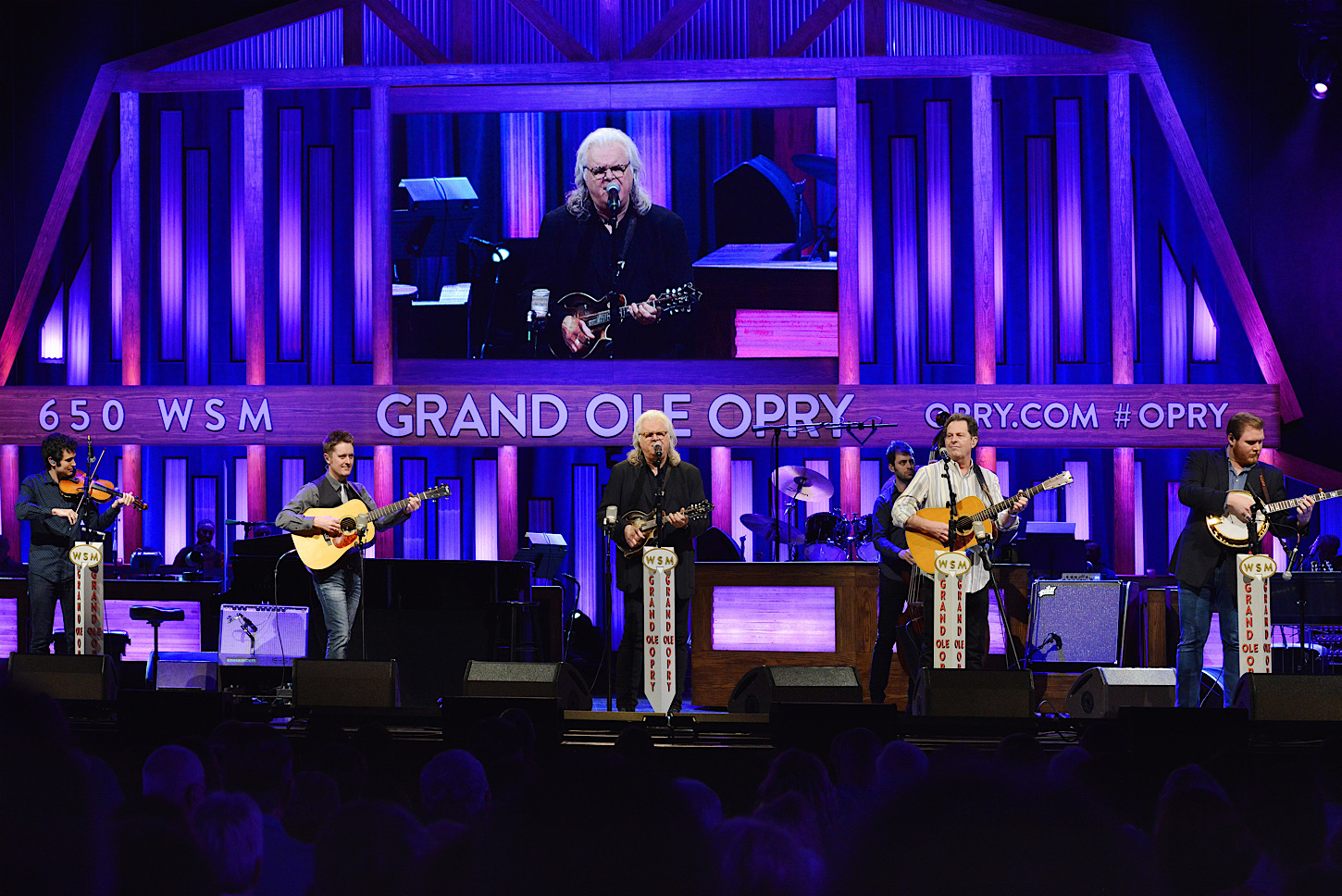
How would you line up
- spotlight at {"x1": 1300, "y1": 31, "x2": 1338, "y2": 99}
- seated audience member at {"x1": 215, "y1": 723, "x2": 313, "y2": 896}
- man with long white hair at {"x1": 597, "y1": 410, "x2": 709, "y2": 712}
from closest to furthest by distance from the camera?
seated audience member at {"x1": 215, "y1": 723, "x2": 313, "y2": 896} → man with long white hair at {"x1": 597, "y1": 410, "x2": 709, "y2": 712} → spotlight at {"x1": 1300, "y1": 31, "x2": 1338, "y2": 99}

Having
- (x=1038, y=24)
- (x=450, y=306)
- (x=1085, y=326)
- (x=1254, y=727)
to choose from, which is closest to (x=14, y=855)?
(x=1254, y=727)

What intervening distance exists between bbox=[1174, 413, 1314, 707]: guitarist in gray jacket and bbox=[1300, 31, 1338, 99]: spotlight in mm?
3804

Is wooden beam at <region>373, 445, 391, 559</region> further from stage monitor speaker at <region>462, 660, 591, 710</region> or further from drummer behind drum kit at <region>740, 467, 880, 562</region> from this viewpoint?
stage monitor speaker at <region>462, 660, 591, 710</region>

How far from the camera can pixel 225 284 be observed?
10172 millimetres

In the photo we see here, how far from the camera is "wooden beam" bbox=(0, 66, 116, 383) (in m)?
10.1

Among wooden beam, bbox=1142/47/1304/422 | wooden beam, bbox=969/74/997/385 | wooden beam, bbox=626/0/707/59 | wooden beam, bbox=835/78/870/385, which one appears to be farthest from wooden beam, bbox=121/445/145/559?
wooden beam, bbox=1142/47/1304/422

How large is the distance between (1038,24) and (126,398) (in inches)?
333

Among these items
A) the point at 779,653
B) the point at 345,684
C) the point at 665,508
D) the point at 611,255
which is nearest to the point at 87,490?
the point at 345,684

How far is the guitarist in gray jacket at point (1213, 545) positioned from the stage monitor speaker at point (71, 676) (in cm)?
504

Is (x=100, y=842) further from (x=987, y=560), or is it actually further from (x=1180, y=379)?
(x=1180, y=379)

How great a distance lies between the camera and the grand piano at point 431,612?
7133 millimetres

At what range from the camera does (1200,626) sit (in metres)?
5.80

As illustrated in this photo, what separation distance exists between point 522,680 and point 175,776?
1640mm

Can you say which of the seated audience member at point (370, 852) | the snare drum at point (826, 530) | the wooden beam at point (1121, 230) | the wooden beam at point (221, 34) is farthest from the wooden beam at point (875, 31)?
the seated audience member at point (370, 852)
